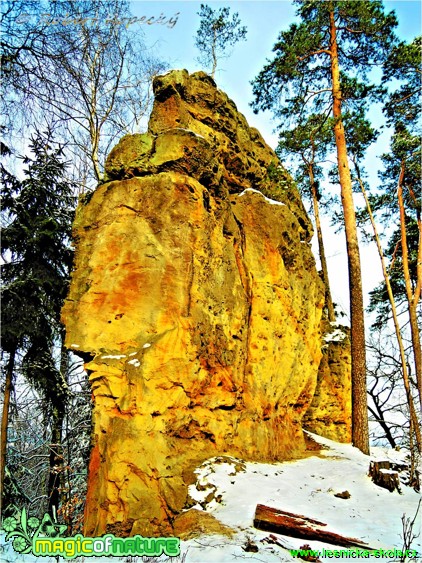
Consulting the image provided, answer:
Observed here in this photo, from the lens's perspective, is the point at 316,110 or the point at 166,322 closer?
the point at 166,322

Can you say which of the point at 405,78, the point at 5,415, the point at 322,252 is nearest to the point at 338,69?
the point at 405,78

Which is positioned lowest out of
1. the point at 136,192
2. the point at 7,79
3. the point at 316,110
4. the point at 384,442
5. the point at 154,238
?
the point at 384,442

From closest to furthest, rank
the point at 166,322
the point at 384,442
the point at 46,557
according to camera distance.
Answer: the point at 46,557 → the point at 166,322 → the point at 384,442

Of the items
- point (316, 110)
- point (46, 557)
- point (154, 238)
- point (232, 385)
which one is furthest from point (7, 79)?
point (316, 110)

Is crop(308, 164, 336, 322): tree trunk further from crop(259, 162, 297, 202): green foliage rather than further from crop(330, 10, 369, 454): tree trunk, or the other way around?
crop(259, 162, 297, 202): green foliage

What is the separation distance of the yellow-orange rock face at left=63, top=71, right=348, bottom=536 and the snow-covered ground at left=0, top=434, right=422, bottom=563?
0.49 meters

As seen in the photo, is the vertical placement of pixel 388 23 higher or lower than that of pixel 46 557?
higher

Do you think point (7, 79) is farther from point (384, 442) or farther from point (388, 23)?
point (384, 442)

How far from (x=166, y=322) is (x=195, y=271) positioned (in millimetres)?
1215

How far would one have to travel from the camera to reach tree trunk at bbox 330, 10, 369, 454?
32.5ft

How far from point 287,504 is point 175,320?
338 cm

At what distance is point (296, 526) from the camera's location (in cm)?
491

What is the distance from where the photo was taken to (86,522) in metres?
6.00

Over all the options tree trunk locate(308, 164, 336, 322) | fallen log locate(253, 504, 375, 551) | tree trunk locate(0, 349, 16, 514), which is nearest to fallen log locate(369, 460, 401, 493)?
fallen log locate(253, 504, 375, 551)
